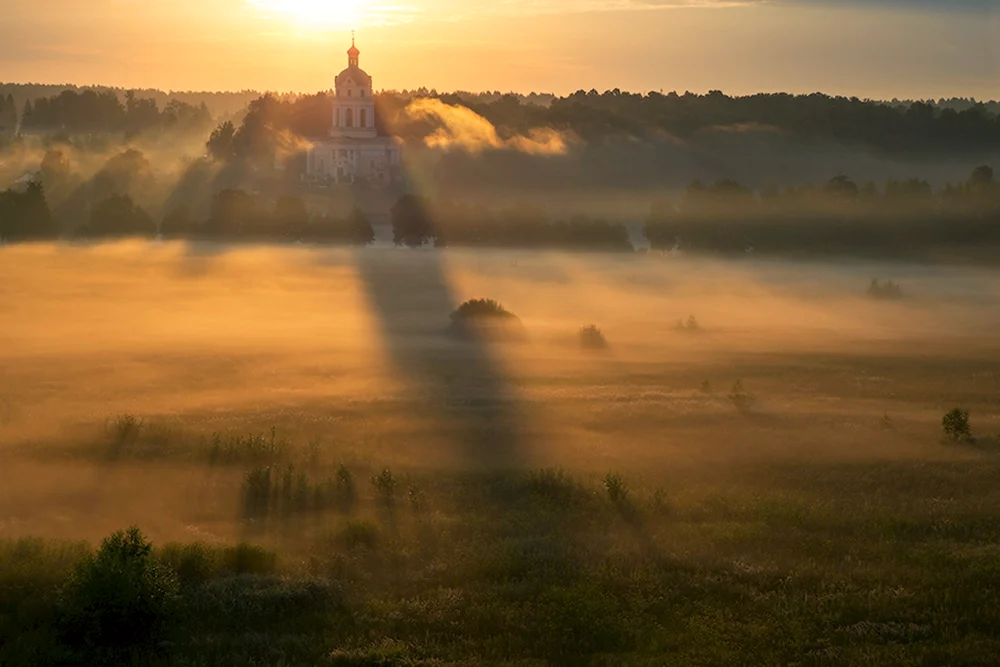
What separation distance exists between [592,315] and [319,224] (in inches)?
2002

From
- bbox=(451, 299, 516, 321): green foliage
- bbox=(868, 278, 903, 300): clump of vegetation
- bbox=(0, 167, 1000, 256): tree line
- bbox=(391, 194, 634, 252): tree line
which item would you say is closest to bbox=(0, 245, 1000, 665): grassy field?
bbox=(451, 299, 516, 321): green foliage

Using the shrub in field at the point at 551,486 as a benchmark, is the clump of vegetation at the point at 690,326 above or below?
below

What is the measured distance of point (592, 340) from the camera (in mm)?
69312

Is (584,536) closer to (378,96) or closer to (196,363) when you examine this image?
(196,363)

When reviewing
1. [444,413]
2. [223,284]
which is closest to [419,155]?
[223,284]

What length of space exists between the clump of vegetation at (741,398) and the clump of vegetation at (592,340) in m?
18.3

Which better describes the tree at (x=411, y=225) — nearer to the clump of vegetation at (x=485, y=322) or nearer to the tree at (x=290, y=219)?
the tree at (x=290, y=219)

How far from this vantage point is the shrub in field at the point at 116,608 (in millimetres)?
21875

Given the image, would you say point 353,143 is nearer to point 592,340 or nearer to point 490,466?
→ point 592,340

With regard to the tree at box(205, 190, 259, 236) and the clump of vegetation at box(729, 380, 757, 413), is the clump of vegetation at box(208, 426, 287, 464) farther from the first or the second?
the tree at box(205, 190, 259, 236)

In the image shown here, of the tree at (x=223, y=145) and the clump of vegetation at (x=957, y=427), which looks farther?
the tree at (x=223, y=145)

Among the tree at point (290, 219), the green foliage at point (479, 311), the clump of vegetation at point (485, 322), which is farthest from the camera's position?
the tree at point (290, 219)

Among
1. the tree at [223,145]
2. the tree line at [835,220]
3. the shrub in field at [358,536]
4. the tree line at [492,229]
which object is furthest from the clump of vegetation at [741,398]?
the tree at [223,145]

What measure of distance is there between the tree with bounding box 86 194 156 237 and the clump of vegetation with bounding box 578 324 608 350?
Result: 74374 mm
